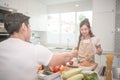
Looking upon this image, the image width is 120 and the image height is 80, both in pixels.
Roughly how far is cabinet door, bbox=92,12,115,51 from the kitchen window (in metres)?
0.75

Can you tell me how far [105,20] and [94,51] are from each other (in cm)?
140

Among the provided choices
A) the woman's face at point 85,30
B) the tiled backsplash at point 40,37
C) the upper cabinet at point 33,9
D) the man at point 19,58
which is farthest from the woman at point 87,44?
the tiled backsplash at point 40,37

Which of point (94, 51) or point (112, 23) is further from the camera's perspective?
point (112, 23)

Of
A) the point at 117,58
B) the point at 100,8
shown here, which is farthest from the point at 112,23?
the point at 117,58

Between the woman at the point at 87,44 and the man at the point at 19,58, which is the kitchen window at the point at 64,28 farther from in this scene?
the man at the point at 19,58

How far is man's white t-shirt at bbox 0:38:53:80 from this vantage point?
0.82 m

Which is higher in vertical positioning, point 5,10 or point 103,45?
point 5,10

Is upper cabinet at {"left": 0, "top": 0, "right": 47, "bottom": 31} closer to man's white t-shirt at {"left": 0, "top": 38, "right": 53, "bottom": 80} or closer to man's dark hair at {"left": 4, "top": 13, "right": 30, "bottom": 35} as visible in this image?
man's dark hair at {"left": 4, "top": 13, "right": 30, "bottom": 35}

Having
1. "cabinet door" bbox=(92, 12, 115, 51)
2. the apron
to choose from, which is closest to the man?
the apron

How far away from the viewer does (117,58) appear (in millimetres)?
3023

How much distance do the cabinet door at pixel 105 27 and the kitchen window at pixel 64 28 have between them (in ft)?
2.47

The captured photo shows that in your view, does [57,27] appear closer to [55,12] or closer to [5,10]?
[55,12]

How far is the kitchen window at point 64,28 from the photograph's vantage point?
13.5 feet

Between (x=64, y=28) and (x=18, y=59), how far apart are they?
356cm
